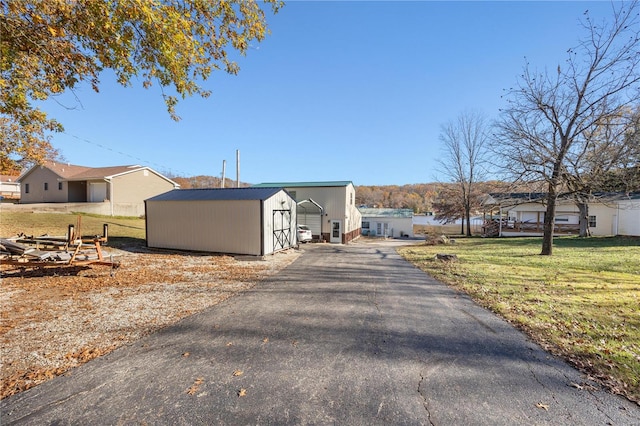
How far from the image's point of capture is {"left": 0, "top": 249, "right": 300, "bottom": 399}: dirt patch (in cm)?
379

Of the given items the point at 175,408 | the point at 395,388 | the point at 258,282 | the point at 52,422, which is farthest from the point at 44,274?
the point at 395,388

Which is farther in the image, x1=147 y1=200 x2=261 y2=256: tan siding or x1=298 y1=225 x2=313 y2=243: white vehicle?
x1=298 y1=225 x2=313 y2=243: white vehicle

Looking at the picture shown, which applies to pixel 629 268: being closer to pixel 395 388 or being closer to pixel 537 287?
pixel 537 287

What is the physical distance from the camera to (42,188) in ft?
99.2

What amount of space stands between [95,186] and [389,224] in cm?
3305

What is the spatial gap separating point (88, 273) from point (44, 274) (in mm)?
1078

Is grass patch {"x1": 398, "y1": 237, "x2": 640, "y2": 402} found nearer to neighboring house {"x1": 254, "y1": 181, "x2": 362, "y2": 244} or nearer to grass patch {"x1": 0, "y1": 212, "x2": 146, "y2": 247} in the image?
neighboring house {"x1": 254, "y1": 181, "x2": 362, "y2": 244}

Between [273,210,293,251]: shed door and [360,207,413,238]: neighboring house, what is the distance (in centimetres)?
2156

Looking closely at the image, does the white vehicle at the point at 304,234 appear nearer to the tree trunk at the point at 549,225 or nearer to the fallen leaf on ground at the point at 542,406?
the tree trunk at the point at 549,225

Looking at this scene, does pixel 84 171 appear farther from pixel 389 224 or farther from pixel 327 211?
pixel 389 224

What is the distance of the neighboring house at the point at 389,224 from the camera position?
123ft

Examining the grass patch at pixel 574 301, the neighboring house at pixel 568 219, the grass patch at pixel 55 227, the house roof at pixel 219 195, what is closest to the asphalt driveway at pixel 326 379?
the grass patch at pixel 574 301

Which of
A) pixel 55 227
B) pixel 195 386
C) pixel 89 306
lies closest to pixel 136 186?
pixel 55 227

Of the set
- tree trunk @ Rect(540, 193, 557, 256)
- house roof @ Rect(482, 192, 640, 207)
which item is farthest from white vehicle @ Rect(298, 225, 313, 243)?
tree trunk @ Rect(540, 193, 557, 256)
